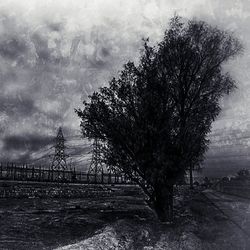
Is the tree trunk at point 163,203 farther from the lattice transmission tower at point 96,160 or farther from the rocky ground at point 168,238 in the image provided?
the lattice transmission tower at point 96,160

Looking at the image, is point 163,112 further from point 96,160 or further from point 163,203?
point 96,160

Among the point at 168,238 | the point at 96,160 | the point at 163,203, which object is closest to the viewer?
the point at 168,238

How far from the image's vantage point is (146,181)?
27.7 metres

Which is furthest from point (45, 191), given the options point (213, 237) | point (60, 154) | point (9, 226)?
point (60, 154)

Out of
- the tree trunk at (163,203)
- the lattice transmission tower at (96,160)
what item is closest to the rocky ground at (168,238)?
the tree trunk at (163,203)

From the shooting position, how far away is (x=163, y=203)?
2750 cm

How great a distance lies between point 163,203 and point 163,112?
6767mm

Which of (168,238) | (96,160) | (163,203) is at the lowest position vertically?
(168,238)

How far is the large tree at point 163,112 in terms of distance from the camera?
27484mm

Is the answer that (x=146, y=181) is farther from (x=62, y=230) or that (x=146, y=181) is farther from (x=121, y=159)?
(x=62, y=230)

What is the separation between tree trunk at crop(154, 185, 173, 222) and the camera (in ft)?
89.6

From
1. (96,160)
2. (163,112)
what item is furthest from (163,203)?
(96,160)

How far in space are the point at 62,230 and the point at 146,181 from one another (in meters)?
6.89

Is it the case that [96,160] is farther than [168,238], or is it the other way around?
[96,160]
